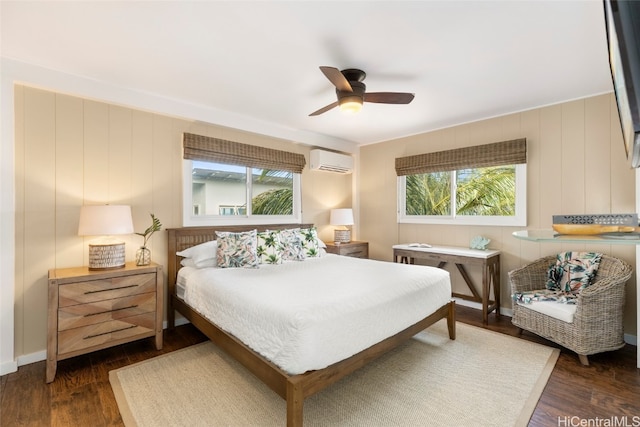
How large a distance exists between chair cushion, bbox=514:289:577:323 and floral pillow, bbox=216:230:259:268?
272 cm

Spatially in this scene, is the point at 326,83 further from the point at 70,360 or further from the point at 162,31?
the point at 70,360

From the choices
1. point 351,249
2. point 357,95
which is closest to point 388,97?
point 357,95

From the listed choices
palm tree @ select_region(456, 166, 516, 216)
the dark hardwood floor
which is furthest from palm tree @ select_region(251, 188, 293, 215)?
palm tree @ select_region(456, 166, 516, 216)

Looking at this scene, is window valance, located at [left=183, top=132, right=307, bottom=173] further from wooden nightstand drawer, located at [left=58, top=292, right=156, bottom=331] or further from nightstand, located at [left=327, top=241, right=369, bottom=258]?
wooden nightstand drawer, located at [left=58, top=292, right=156, bottom=331]

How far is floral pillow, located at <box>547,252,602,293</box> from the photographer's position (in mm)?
2906

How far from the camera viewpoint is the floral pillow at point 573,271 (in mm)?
2906

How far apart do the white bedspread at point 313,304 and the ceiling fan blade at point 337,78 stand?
1.60m

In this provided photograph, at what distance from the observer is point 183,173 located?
11.4 ft

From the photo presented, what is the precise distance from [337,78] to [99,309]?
2.71 meters

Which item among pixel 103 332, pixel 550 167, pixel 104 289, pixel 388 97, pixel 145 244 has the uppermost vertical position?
pixel 388 97

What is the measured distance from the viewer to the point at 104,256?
2672 mm

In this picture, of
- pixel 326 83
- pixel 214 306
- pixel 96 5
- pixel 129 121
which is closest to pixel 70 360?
pixel 214 306

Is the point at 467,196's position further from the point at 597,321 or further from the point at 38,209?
the point at 38,209

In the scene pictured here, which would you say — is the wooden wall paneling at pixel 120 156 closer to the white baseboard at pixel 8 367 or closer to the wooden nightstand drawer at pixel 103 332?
the wooden nightstand drawer at pixel 103 332
